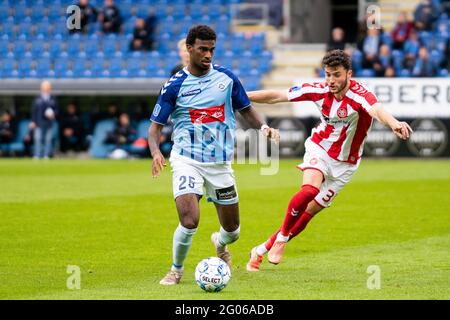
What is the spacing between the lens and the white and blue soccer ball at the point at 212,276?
866cm

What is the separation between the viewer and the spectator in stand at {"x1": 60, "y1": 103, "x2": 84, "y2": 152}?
28.1m

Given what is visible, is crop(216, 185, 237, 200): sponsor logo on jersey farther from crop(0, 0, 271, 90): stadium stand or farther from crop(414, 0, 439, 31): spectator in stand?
crop(0, 0, 271, 90): stadium stand

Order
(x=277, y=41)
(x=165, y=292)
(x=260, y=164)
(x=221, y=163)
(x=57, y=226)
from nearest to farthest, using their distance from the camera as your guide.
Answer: (x=165, y=292) < (x=221, y=163) < (x=57, y=226) < (x=260, y=164) < (x=277, y=41)

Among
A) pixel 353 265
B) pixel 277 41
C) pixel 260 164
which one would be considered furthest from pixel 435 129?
pixel 353 265

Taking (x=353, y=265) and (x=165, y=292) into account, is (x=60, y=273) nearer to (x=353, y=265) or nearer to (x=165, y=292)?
(x=165, y=292)

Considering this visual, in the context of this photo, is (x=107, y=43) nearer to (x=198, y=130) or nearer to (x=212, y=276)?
(x=198, y=130)

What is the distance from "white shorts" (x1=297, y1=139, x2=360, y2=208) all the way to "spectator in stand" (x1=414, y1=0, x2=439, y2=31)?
17957 mm

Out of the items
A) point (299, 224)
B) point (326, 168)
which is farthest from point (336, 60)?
point (299, 224)

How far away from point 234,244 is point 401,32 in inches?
647

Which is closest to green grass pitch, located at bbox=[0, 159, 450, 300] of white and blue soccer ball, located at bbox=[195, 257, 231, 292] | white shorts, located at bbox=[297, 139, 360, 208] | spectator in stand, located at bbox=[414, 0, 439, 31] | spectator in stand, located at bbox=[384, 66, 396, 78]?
white and blue soccer ball, located at bbox=[195, 257, 231, 292]

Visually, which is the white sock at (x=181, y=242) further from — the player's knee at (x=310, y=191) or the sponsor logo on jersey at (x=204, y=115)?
the player's knee at (x=310, y=191)

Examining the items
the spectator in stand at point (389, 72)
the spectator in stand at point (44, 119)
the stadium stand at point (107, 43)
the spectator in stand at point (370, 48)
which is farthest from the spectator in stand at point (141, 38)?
the spectator in stand at point (389, 72)
